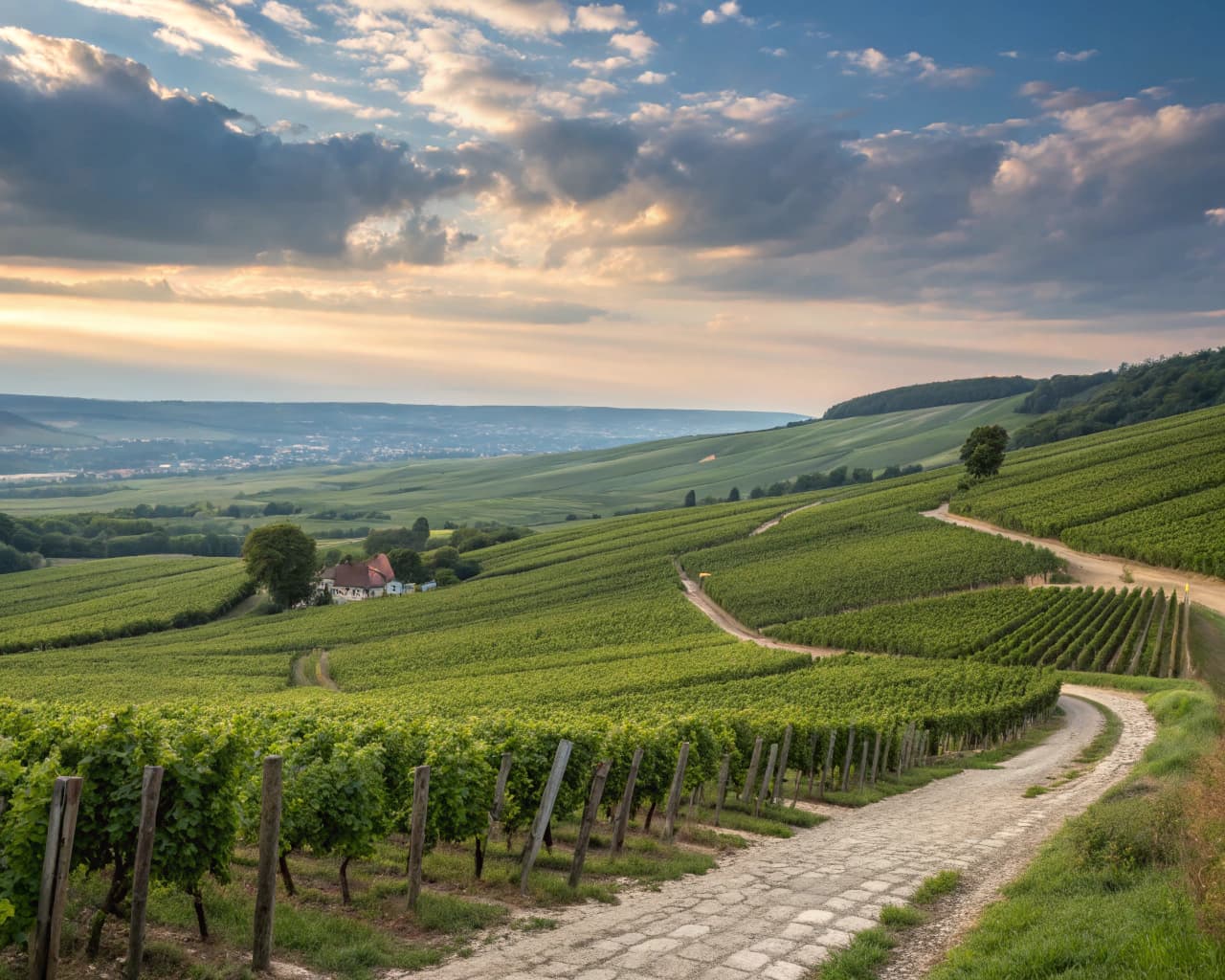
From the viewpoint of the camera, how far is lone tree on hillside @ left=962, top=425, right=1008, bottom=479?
114 meters

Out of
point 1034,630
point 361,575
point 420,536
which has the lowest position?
point 361,575

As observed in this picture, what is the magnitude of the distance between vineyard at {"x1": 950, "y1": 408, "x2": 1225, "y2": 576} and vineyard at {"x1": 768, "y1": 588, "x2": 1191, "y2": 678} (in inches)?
469

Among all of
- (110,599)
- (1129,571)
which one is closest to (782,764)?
(1129,571)

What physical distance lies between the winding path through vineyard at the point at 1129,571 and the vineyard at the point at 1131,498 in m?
0.76

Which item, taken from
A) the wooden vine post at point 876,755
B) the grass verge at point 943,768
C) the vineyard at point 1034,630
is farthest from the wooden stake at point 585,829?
the vineyard at point 1034,630

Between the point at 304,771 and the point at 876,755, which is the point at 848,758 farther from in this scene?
the point at 304,771

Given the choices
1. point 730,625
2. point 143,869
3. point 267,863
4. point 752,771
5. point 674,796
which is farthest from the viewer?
point 730,625

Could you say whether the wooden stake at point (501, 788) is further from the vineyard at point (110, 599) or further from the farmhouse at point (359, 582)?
the farmhouse at point (359, 582)

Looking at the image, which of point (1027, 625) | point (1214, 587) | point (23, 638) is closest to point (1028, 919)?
point (1027, 625)

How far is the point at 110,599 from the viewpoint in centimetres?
9006

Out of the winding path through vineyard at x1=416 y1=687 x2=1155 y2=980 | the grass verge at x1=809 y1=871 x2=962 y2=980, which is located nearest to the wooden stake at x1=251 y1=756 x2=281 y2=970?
the winding path through vineyard at x1=416 y1=687 x2=1155 y2=980

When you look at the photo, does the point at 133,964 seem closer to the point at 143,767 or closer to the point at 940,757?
the point at 143,767

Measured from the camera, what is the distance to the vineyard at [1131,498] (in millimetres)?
73125

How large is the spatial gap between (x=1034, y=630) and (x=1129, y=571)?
67.5 feet
